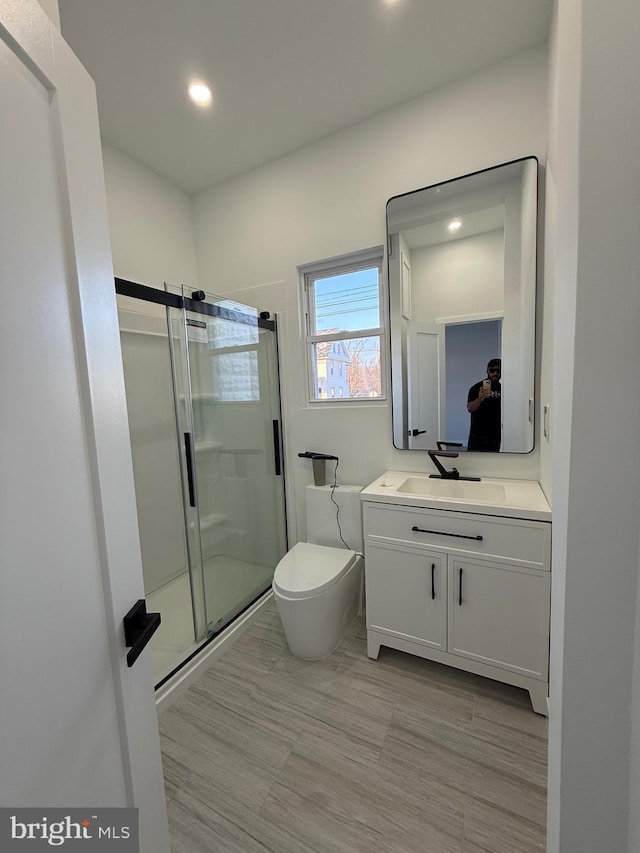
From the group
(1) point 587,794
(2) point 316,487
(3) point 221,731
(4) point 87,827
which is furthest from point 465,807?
(2) point 316,487

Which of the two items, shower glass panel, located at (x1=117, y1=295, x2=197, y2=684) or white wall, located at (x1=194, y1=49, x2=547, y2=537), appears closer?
white wall, located at (x1=194, y1=49, x2=547, y2=537)

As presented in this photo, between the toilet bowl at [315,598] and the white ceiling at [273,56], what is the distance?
2497 millimetres

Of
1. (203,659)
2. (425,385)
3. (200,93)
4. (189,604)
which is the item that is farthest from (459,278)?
(189,604)

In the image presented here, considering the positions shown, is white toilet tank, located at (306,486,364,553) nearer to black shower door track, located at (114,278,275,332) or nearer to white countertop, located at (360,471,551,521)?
white countertop, located at (360,471,551,521)

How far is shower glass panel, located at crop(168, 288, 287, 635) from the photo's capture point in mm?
1905

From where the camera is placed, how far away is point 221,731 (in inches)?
55.8

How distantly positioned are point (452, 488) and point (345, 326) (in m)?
1.21

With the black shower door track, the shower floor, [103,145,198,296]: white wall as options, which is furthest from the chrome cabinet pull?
[103,145,198,296]: white wall

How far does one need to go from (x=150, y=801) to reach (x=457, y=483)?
1.67 meters

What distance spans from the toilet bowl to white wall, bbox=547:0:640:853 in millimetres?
1146

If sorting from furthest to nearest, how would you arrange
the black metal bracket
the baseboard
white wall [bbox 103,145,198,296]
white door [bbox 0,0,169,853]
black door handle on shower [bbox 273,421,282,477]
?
black door handle on shower [bbox 273,421,282,477], white wall [bbox 103,145,198,296], the baseboard, the black metal bracket, white door [bbox 0,0,169,853]

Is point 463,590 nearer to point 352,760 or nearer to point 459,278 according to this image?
point 352,760

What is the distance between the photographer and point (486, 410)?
1.85 metres

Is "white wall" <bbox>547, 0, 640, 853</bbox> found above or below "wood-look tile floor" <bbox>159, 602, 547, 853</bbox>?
above
